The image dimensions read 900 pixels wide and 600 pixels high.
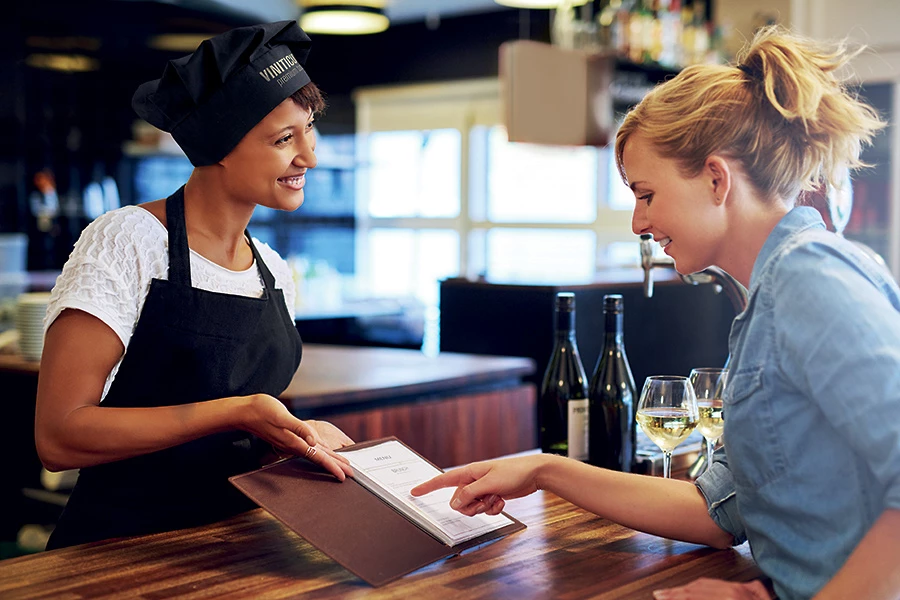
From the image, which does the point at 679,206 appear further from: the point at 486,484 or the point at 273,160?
the point at 273,160

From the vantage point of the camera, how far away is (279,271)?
2031 mm

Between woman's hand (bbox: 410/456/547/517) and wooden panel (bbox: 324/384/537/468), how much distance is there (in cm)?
135

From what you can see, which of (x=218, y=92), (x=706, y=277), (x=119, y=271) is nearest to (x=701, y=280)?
(x=706, y=277)

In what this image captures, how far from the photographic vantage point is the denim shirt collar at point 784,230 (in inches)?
50.1

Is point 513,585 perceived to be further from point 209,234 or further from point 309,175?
point 309,175

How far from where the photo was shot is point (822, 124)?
135cm

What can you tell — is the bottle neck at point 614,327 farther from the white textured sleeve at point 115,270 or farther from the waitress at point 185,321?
the white textured sleeve at point 115,270

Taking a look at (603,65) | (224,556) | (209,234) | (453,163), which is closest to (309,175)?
(453,163)

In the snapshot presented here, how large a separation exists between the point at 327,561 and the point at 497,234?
21.4 feet

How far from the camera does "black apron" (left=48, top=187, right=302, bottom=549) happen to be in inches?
67.0

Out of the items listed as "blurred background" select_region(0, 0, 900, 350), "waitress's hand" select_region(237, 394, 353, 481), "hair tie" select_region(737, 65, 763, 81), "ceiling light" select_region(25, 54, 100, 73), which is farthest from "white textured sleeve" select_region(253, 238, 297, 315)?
"ceiling light" select_region(25, 54, 100, 73)

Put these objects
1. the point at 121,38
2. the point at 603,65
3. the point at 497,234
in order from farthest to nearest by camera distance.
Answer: the point at 497,234
the point at 121,38
the point at 603,65

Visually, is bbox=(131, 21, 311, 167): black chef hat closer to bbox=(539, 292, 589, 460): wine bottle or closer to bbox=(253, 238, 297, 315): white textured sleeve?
bbox=(253, 238, 297, 315): white textured sleeve

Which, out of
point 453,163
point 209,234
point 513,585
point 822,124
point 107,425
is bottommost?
point 513,585
